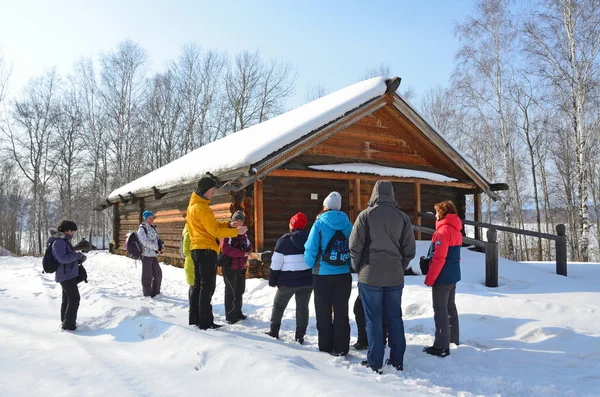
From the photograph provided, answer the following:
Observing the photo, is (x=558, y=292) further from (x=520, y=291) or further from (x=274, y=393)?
(x=274, y=393)

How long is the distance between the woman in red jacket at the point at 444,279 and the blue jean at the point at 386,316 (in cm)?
67

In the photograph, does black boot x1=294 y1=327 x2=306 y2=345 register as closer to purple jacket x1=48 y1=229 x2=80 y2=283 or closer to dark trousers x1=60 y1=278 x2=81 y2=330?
dark trousers x1=60 y1=278 x2=81 y2=330

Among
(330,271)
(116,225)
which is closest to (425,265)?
(330,271)

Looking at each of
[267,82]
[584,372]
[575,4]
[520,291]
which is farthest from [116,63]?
[584,372]

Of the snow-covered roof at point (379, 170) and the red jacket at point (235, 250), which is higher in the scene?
the snow-covered roof at point (379, 170)

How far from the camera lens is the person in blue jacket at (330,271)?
4.41m

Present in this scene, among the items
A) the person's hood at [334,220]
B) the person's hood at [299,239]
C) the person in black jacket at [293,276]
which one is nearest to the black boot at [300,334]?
the person in black jacket at [293,276]

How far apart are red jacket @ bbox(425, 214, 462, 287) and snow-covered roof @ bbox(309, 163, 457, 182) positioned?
5.18m

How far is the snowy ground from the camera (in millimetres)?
3086

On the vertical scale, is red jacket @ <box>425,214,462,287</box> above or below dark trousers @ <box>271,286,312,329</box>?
above

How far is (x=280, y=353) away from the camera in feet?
12.5

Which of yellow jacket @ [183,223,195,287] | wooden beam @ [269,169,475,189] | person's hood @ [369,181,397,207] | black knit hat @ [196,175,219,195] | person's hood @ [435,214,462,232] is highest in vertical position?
wooden beam @ [269,169,475,189]

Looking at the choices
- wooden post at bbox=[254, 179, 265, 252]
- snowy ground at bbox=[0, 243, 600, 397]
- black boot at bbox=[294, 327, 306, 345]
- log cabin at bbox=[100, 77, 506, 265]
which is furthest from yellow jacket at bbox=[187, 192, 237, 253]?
wooden post at bbox=[254, 179, 265, 252]

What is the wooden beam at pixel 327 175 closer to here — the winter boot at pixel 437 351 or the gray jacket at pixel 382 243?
the gray jacket at pixel 382 243
